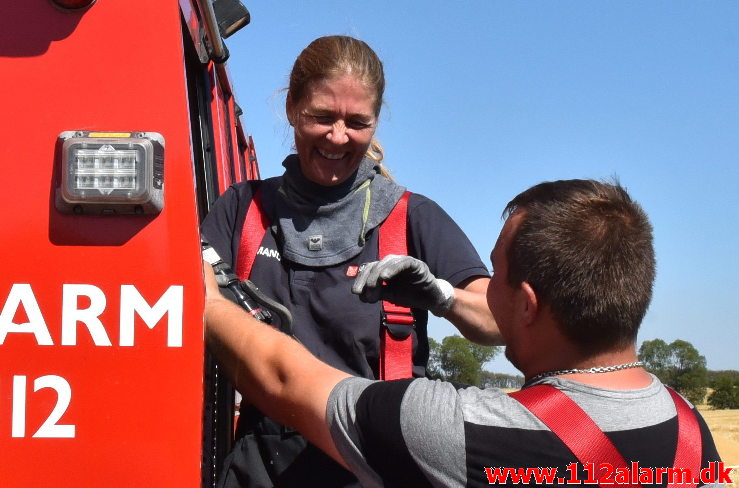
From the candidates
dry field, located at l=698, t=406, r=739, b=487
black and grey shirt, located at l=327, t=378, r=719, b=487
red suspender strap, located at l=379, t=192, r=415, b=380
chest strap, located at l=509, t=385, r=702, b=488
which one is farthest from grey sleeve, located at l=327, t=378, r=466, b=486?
dry field, located at l=698, t=406, r=739, b=487

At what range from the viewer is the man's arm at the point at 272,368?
5.73 ft

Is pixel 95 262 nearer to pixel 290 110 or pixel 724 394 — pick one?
pixel 290 110

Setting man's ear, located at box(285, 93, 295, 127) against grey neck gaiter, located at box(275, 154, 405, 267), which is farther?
man's ear, located at box(285, 93, 295, 127)

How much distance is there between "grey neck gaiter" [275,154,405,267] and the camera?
2148 mm

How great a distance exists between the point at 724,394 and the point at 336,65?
101 feet

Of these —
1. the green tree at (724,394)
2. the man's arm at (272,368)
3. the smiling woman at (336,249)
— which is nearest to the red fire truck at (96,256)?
the man's arm at (272,368)

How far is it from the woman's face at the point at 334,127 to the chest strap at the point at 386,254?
0.52 ft

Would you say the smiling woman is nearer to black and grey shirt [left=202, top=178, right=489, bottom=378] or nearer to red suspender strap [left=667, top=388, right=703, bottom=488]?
black and grey shirt [left=202, top=178, right=489, bottom=378]

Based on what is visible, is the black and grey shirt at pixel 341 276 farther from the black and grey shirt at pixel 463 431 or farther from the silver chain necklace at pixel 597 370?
the silver chain necklace at pixel 597 370

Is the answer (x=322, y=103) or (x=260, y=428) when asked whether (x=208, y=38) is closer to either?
(x=322, y=103)

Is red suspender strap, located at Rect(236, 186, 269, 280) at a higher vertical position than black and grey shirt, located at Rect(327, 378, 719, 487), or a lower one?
higher

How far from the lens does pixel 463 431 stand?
1.60 metres

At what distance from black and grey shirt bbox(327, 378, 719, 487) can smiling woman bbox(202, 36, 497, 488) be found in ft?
0.98

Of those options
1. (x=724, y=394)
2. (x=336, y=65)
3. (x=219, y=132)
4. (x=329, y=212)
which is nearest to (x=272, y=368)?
(x=329, y=212)
